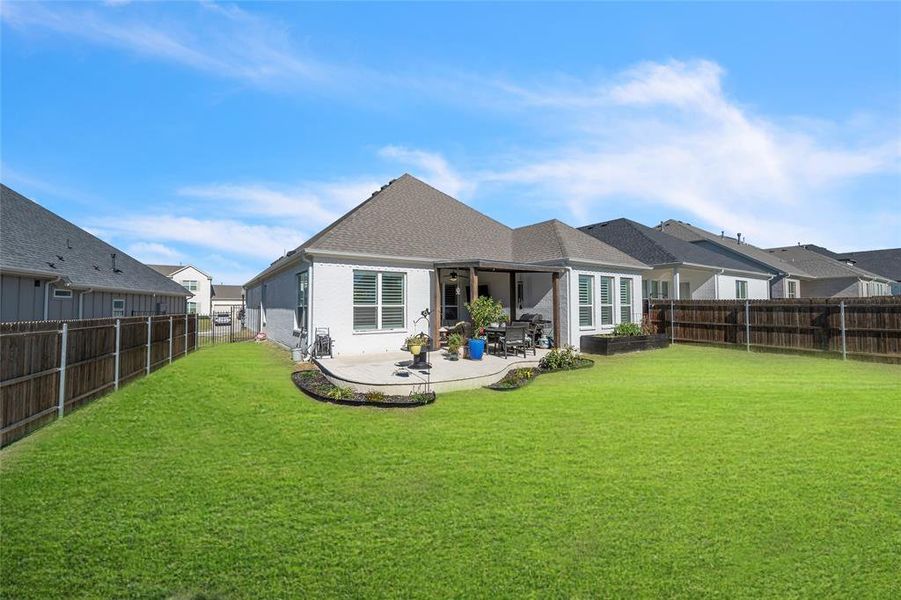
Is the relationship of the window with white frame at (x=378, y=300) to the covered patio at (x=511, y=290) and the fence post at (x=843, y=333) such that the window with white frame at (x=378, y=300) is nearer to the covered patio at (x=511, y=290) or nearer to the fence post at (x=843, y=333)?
the covered patio at (x=511, y=290)

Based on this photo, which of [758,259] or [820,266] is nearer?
[758,259]

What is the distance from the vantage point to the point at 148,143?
13.5 m

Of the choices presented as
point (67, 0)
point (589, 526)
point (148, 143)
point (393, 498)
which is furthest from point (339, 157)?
point (589, 526)

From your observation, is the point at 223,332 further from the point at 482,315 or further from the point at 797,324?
the point at 797,324

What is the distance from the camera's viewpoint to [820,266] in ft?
106

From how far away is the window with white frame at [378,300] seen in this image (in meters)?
13.3

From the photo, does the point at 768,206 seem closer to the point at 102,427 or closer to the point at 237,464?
the point at 237,464

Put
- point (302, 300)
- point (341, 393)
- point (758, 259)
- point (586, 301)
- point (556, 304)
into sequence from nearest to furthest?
point (341, 393) < point (302, 300) < point (556, 304) < point (586, 301) < point (758, 259)

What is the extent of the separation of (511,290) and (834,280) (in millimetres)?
31168

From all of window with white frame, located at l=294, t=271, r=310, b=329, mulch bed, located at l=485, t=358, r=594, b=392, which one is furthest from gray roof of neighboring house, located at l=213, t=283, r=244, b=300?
mulch bed, located at l=485, t=358, r=594, b=392

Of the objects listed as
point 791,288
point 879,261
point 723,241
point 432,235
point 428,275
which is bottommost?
point 428,275

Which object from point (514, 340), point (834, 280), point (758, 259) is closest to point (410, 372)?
point (514, 340)

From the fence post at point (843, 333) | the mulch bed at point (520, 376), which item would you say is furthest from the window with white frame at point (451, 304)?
the fence post at point (843, 333)

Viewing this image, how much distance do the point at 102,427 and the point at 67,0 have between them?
27.8 feet
